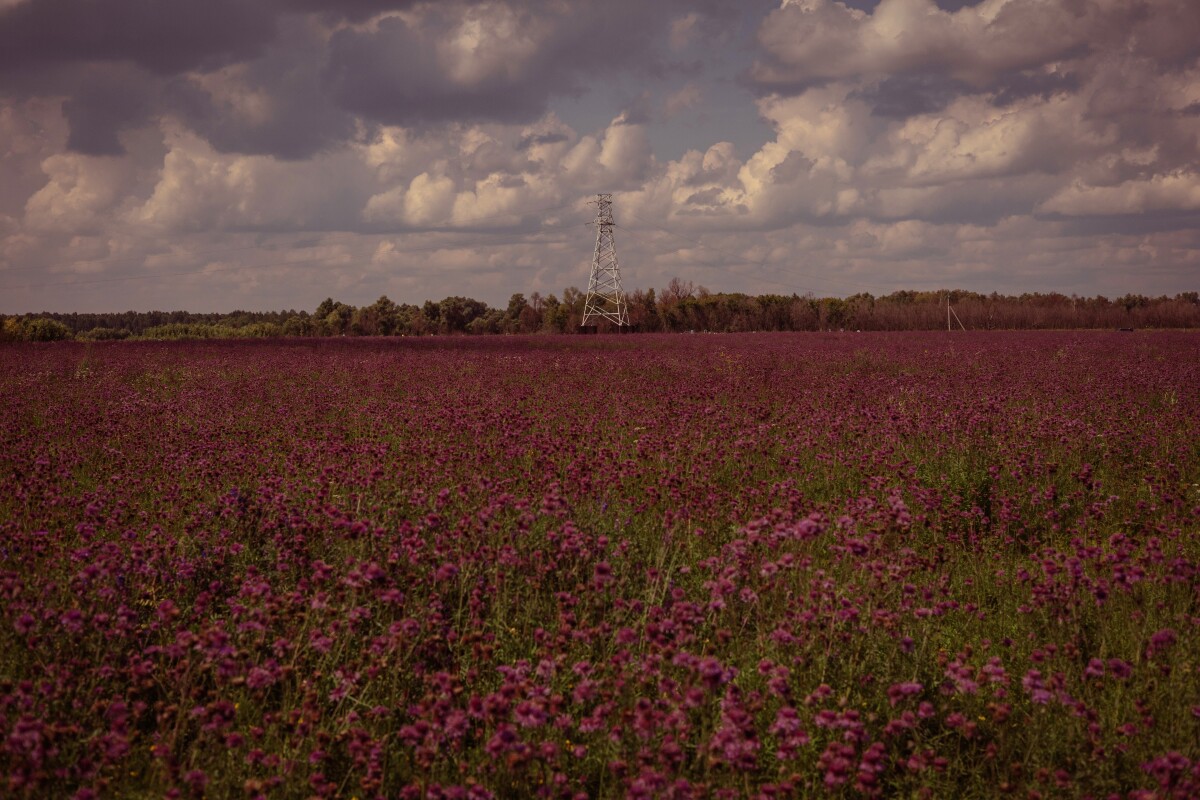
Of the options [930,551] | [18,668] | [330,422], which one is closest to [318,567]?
[18,668]

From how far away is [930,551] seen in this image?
17.7 feet

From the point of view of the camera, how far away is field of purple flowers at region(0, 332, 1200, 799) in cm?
273

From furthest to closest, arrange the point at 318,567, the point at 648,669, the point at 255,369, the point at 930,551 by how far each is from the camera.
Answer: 1. the point at 255,369
2. the point at 930,551
3. the point at 318,567
4. the point at 648,669

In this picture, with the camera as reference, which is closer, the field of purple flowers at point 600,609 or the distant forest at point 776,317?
the field of purple flowers at point 600,609

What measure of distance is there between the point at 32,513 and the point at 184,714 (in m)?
2.82

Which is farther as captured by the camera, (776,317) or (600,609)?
(776,317)

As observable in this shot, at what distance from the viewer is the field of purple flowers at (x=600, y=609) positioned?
2.73 metres

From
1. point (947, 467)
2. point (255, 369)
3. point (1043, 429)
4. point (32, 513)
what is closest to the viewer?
point (32, 513)

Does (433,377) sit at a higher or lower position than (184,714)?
higher

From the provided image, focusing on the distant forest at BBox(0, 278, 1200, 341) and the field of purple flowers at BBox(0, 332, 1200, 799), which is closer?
the field of purple flowers at BBox(0, 332, 1200, 799)

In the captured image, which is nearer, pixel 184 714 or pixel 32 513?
pixel 184 714

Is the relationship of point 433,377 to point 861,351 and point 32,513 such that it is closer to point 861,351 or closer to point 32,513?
point 32,513

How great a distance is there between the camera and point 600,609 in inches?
160

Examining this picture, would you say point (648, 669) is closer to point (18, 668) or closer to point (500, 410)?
point (18, 668)
